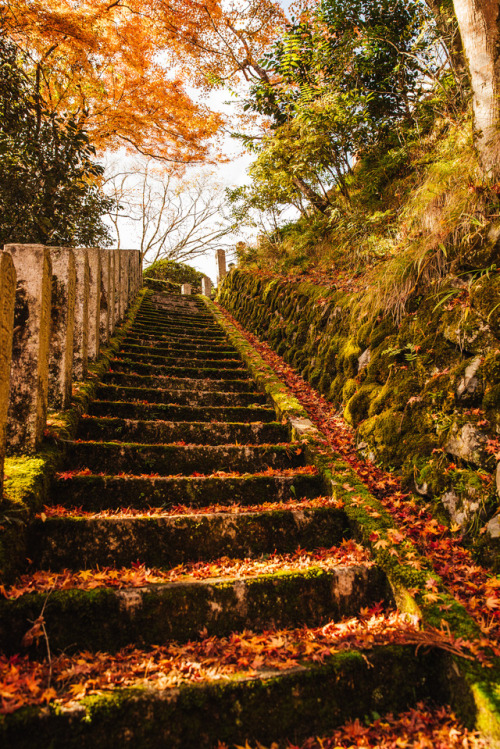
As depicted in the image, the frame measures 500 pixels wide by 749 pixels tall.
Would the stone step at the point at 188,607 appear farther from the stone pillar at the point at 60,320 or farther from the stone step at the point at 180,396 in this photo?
the stone step at the point at 180,396

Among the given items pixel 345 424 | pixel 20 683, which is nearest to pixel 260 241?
pixel 345 424

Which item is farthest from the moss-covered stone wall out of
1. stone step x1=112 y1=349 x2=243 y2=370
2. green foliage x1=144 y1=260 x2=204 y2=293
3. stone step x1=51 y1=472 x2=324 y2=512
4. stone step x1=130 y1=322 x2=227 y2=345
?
green foliage x1=144 y1=260 x2=204 y2=293

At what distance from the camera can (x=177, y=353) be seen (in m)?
5.63

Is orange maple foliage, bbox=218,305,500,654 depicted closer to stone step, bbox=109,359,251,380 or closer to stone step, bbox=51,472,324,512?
stone step, bbox=51,472,324,512

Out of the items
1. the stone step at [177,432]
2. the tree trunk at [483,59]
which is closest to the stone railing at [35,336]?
the stone step at [177,432]

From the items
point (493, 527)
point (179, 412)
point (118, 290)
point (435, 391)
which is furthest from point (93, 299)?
point (493, 527)

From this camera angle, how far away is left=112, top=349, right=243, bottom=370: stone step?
502 centimetres

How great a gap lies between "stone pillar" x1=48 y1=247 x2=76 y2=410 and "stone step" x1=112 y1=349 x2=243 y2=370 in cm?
190

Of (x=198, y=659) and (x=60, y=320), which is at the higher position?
(x=60, y=320)

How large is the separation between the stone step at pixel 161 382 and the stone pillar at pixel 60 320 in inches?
43.0

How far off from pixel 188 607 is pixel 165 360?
3704 millimetres

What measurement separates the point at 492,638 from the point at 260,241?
10.3 metres

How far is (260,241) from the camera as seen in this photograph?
34.9 ft

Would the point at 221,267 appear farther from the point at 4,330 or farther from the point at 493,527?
the point at 493,527
